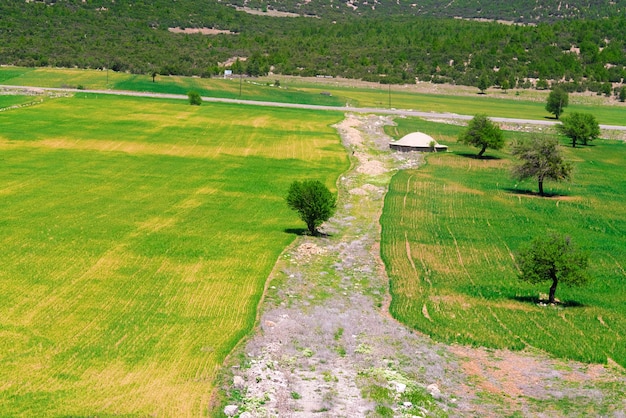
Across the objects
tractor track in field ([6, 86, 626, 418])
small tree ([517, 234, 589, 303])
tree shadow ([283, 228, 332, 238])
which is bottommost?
tree shadow ([283, 228, 332, 238])

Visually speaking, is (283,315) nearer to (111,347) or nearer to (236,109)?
(111,347)

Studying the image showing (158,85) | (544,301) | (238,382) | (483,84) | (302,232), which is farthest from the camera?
(483,84)

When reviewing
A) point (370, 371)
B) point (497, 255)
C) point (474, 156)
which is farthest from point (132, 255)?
point (474, 156)

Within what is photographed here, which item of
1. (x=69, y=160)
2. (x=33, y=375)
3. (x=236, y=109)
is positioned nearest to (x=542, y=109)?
(x=236, y=109)

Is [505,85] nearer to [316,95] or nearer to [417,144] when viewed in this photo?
[316,95]

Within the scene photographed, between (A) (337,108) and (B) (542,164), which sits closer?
(B) (542,164)

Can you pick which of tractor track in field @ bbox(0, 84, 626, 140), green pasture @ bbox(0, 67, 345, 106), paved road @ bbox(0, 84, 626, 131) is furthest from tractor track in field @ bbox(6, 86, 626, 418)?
green pasture @ bbox(0, 67, 345, 106)

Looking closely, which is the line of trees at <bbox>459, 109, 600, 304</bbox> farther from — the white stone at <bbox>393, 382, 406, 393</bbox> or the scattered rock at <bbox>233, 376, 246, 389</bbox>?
the scattered rock at <bbox>233, 376, 246, 389</bbox>
